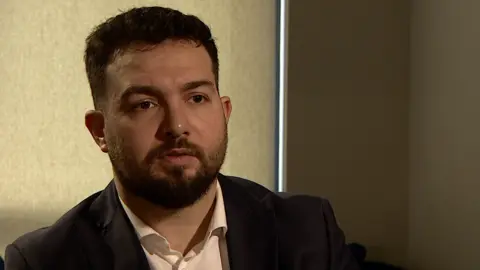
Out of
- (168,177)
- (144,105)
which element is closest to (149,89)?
(144,105)

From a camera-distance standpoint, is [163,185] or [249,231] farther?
[249,231]

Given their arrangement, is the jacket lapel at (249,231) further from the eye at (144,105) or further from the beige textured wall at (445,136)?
the beige textured wall at (445,136)

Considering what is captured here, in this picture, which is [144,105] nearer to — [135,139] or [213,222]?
[135,139]

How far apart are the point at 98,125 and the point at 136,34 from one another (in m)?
0.17

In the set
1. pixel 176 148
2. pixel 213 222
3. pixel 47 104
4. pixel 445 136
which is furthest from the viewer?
pixel 47 104

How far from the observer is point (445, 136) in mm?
1519

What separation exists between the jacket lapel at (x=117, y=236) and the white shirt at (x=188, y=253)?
0.04 feet

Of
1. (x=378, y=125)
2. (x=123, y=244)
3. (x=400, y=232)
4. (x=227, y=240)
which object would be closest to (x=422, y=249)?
(x=400, y=232)

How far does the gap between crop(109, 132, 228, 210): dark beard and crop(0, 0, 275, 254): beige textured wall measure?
82cm

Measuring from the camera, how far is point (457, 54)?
1457mm

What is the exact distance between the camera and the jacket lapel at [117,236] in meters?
0.94

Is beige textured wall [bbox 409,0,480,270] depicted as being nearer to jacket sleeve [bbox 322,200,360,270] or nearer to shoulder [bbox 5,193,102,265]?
jacket sleeve [bbox 322,200,360,270]

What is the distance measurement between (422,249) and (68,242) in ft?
3.46

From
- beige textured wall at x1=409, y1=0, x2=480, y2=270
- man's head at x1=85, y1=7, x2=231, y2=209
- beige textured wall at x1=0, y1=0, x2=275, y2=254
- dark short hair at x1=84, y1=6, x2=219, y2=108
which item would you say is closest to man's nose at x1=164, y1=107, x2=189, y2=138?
man's head at x1=85, y1=7, x2=231, y2=209
